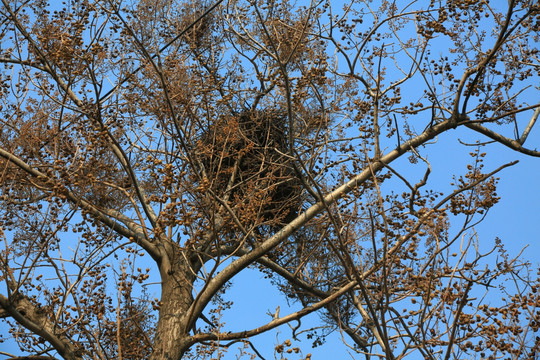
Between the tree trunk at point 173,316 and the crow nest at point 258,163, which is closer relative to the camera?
the tree trunk at point 173,316

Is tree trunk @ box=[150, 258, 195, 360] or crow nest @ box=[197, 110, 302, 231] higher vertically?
crow nest @ box=[197, 110, 302, 231]

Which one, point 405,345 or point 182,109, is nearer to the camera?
point 405,345

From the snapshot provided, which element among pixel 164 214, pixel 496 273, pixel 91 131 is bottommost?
pixel 496 273

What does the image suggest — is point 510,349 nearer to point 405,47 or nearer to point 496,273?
point 496,273

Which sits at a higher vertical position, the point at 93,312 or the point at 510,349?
the point at 93,312

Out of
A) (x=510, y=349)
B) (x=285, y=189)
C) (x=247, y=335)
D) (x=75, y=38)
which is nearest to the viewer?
(x=510, y=349)

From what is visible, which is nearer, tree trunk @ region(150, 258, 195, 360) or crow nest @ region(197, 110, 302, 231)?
tree trunk @ region(150, 258, 195, 360)

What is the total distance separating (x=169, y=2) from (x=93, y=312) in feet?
17.3

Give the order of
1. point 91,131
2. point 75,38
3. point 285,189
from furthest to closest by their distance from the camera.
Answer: point 285,189 → point 91,131 → point 75,38

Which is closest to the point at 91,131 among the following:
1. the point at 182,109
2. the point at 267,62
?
the point at 182,109

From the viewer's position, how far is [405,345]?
13.7ft

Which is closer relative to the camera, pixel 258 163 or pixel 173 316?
pixel 173 316

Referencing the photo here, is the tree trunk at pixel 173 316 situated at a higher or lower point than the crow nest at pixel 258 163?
lower

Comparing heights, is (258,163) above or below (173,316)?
above
